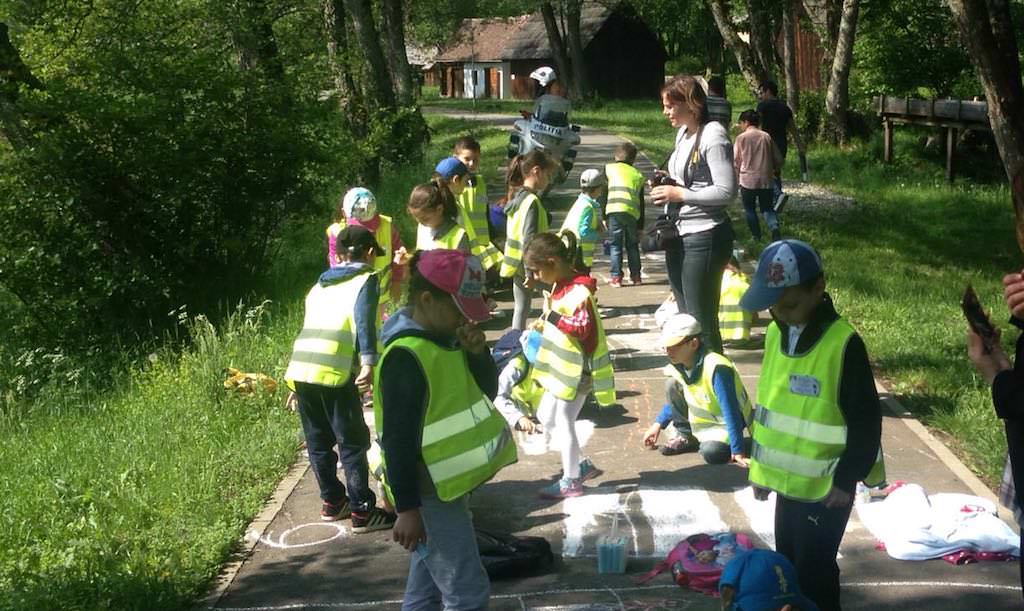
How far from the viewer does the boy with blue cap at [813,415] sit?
167 inches

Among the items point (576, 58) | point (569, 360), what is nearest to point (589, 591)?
point (569, 360)

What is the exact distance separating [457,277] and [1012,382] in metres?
1.75

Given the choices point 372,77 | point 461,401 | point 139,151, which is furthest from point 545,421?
point 372,77

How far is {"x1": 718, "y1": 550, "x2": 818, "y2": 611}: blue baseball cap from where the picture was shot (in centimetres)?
384

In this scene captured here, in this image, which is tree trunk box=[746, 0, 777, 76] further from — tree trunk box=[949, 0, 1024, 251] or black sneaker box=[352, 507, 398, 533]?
black sneaker box=[352, 507, 398, 533]

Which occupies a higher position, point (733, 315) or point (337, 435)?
point (337, 435)

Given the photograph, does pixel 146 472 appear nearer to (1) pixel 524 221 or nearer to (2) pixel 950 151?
(1) pixel 524 221

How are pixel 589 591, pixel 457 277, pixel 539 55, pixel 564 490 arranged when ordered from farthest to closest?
pixel 539 55 → pixel 564 490 → pixel 589 591 → pixel 457 277

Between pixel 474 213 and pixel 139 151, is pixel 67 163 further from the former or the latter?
pixel 474 213

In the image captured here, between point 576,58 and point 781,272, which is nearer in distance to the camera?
point 781,272

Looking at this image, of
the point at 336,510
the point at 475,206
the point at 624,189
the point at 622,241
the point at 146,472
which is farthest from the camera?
the point at 622,241

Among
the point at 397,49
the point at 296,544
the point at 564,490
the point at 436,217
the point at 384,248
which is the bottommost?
the point at 296,544

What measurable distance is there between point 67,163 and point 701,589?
952cm

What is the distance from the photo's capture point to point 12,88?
13242 millimetres
